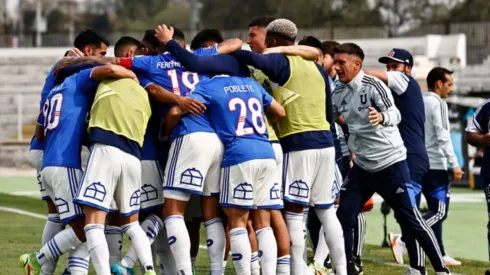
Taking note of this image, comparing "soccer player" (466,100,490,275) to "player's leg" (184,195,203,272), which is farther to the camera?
"soccer player" (466,100,490,275)

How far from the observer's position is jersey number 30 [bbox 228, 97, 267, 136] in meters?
9.70

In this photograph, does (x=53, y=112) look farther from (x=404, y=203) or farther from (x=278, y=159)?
(x=404, y=203)

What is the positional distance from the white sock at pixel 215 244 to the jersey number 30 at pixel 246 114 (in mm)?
807

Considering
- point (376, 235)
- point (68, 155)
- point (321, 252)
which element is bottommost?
point (376, 235)

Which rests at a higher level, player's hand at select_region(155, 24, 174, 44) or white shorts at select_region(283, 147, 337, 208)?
player's hand at select_region(155, 24, 174, 44)

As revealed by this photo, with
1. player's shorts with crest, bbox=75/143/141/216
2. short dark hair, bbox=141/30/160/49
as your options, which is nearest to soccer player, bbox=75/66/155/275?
player's shorts with crest, bbox=75/143/141/216

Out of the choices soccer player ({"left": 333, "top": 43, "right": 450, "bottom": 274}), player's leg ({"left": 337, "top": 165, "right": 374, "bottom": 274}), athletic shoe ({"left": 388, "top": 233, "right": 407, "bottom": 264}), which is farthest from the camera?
athletic shoe ({"left": 388, "top": 233, "right": 407, "bottom": 264})

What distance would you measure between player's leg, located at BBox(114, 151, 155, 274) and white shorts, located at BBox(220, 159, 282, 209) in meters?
0.72

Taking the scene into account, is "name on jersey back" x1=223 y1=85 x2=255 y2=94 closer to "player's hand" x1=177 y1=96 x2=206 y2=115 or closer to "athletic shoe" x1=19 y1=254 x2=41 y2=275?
"player's hand" x1=177 y1=96 x2=206 y2=115

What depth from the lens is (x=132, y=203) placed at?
377 inches

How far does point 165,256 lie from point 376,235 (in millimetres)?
6600

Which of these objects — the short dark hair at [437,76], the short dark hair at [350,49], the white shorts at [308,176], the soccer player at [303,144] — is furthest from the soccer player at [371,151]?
the short dark hair at [437,76]

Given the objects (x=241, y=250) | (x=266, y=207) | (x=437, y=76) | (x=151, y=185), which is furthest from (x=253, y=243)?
(x=437, y=76)

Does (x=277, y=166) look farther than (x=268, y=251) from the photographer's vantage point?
Yes
